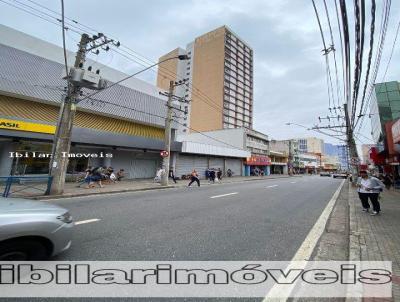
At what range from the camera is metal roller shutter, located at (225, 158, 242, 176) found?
39031 millimetres

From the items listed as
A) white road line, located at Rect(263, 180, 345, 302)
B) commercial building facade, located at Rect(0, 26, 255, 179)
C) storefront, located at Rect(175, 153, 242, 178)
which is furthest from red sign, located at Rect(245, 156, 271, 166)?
white road line, located at Rect(263, 180, 345, 302)

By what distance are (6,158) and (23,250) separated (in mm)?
16419

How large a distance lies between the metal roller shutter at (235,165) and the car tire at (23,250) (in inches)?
1397

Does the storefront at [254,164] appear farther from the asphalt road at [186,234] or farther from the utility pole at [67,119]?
the asphalt road at [186,234]

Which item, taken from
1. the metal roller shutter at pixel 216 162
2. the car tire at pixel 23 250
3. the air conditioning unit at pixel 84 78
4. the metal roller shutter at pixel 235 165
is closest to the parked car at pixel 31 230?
the car tire at pixel 23 250

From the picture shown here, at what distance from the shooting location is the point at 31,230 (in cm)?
298

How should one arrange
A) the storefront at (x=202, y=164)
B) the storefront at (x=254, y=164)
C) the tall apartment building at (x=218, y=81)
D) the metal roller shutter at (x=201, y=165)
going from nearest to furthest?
the storefront at (x=202, y=164) → the metal roller shutter at (x=201, y=165) → the storefront at (x=254, y=164) → the tall apartment building at (x=218, y=81)

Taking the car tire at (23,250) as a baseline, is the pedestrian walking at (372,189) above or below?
above

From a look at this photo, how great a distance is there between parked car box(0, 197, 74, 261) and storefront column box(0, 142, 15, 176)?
15.4 meters

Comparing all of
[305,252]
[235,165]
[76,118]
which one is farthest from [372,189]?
[235,165]

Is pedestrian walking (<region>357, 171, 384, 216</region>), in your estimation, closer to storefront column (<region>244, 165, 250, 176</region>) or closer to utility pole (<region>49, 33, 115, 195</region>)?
utility pole (<region>49, 33, 115, 195</region>)

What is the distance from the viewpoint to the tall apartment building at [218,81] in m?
78.8

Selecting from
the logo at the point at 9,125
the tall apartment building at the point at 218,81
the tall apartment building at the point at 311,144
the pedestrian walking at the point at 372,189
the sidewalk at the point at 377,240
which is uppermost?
the tall apartment building at the point at 218,81

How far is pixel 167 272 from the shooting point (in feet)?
11.2
